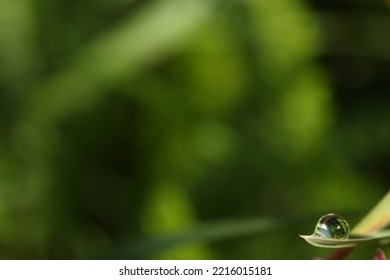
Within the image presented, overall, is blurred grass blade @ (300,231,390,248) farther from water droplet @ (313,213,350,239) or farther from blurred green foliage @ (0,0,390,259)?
blurred green foliage @ (0,0,390,259)

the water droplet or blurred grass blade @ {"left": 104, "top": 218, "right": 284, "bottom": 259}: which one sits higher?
blurred grass blade @ {"left": 104, "top": 218, "right": 284, "bottom": 259}

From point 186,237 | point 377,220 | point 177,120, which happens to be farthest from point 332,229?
point 177,120

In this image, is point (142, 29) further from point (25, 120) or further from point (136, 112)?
point (25, 120)

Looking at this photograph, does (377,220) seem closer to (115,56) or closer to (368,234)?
(368,234)

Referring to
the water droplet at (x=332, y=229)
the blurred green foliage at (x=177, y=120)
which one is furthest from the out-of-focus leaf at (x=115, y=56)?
the water droplet at (x=332, y=229)

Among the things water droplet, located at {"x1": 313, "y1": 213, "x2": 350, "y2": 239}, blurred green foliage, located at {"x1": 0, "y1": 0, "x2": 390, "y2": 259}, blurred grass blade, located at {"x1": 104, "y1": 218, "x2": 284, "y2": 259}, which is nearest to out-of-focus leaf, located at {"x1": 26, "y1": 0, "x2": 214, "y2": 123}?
blurred green foliage, located at {"x1": 0, "y1": 0, "x2": 390, "y2": 259}

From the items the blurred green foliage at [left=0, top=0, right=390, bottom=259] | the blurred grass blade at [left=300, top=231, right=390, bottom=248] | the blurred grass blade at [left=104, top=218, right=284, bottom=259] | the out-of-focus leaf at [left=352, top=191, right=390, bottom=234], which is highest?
the blurred green foliage at [left=0, top=0, right=390, bottom=259]
